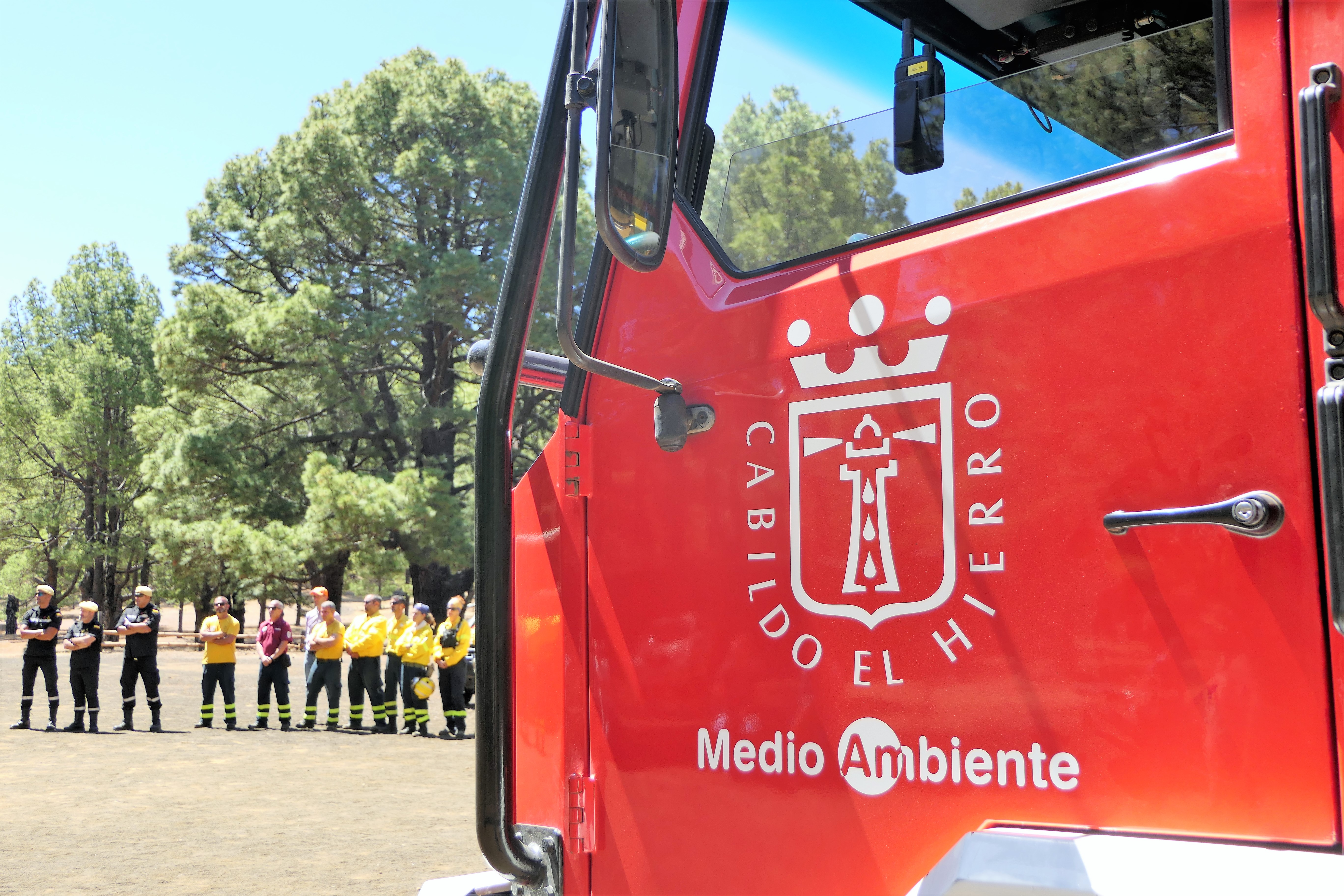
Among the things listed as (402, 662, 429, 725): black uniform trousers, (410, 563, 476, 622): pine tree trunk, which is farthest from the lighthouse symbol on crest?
(410, 563, 476, 622): pine tree trunk

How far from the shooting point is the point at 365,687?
13.1 metres

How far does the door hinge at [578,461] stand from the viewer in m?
2.11

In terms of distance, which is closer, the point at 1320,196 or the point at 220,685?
the point at 1320,196

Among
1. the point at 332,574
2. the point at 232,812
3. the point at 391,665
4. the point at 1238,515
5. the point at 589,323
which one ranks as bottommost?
the point at 232,812

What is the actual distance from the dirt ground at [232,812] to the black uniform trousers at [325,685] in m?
0.29

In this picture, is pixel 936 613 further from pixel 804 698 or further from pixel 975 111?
pixel 975 111

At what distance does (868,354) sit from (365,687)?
12280 mm

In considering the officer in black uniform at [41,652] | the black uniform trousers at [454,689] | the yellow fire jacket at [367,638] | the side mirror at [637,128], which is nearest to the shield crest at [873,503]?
the side mirror at [637,128]

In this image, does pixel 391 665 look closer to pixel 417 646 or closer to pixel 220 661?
pixel 417 646

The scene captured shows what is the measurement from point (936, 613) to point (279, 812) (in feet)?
24.1

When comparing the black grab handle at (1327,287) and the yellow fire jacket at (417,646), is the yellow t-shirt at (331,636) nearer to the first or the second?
the yellow fire jacket at (417,646)

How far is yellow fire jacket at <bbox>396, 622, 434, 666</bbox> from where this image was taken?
12508mm

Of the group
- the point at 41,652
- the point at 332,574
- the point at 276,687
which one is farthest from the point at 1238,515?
the point at 332,574

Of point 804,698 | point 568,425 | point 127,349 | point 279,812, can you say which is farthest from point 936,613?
point 127,349
